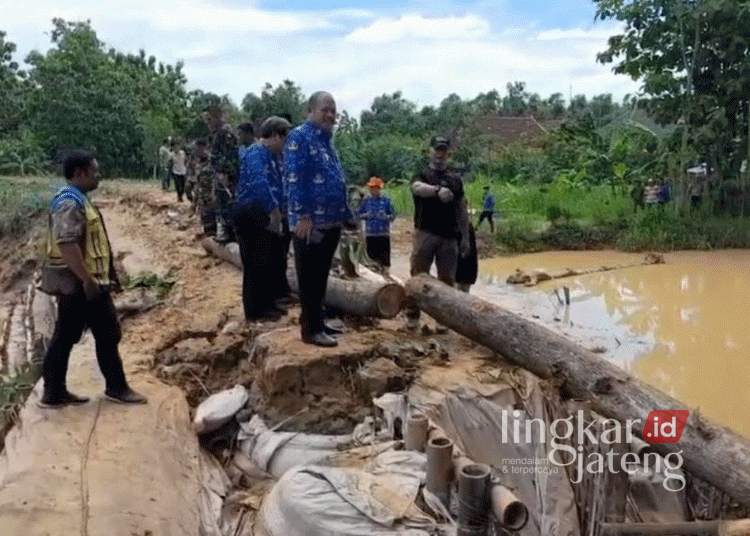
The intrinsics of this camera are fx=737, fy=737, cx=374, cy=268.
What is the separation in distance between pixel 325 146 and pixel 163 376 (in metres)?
1.82

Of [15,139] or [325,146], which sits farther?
[15,139]

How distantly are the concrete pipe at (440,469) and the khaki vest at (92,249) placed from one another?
6.10 feet

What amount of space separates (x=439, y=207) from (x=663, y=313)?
5.47 m

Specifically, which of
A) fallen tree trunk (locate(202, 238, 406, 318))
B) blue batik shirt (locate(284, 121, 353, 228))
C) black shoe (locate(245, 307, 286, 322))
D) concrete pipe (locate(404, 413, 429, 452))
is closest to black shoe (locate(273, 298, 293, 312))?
black shoe (locate(245, 307, 286, 322))

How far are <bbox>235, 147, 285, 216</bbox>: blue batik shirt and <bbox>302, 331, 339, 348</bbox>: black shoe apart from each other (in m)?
1.08

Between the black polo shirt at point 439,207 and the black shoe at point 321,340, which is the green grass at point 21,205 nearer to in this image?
the black polo shirt at point 439,207

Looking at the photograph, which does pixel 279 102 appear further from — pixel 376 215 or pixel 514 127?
pixel 376 215

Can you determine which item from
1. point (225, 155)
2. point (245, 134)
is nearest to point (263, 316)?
point (225, 155)

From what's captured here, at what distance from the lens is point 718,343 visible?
8227 mm

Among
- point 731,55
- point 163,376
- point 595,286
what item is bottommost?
point 595,286

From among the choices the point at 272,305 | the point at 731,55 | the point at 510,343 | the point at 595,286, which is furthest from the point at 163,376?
the point at 731,55

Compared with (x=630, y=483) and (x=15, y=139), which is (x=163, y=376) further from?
(x=15, y=139)

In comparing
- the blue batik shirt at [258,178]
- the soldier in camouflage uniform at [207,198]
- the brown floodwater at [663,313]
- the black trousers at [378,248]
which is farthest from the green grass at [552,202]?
the blue batik shirt at [258,178]

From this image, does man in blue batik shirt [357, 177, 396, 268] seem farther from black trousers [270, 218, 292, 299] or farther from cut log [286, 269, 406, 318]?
cut log [286, 269, 406, 318]
